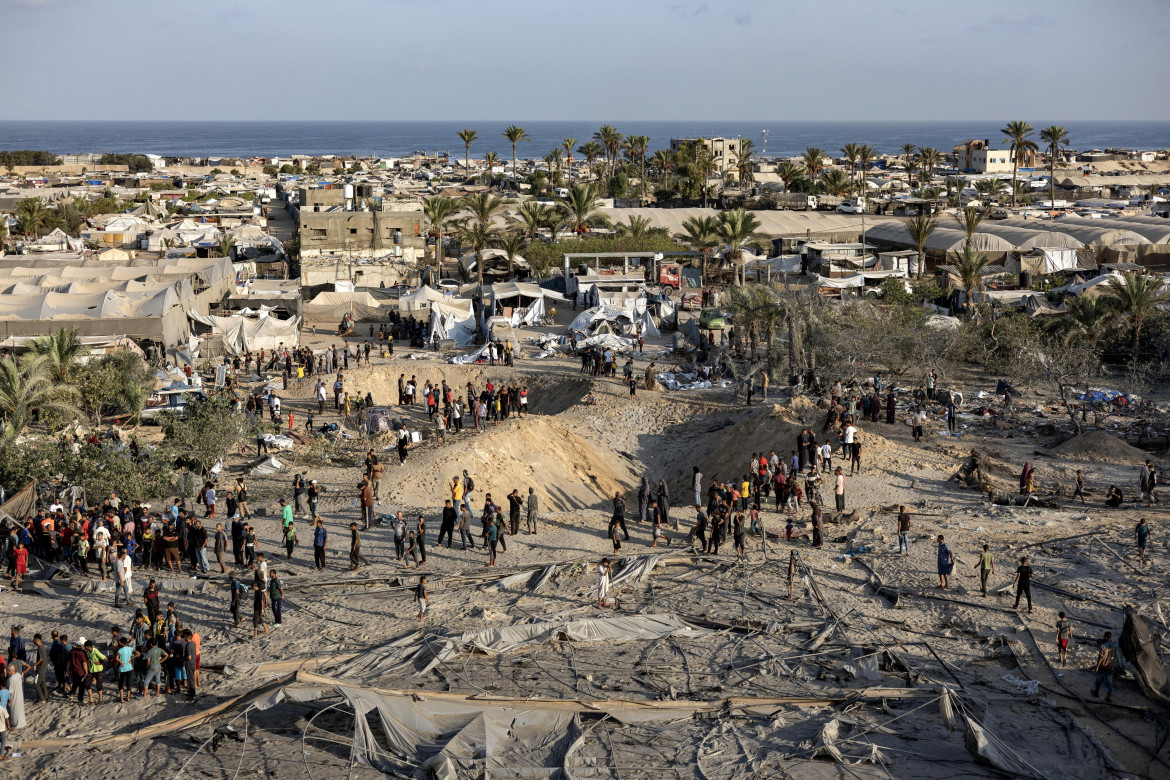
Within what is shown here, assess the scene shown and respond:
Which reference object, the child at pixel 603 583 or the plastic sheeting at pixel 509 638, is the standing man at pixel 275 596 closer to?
the plastic sheeting at pixel 509 638

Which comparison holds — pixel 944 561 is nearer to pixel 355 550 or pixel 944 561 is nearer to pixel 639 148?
pixel 355 550

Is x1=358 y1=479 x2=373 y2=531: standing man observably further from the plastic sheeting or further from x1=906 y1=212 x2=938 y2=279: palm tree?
x1=906 y1=212 x2=938 y2=279: palm tree

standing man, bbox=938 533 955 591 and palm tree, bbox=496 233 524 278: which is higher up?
palm tree, bbox=496 233 524 278

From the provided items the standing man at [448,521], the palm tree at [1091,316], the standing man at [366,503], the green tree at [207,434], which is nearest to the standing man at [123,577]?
the standing man at [366,503]

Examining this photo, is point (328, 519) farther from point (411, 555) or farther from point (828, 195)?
point (828, 195)

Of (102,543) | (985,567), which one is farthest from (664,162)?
(102,543)

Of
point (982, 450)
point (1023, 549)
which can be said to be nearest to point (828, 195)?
point (982, 450)


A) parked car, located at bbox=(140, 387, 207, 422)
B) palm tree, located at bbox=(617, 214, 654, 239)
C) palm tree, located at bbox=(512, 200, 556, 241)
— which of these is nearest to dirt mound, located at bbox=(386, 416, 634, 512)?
parked car, located at bbox=(140, 387, 207, 422)
